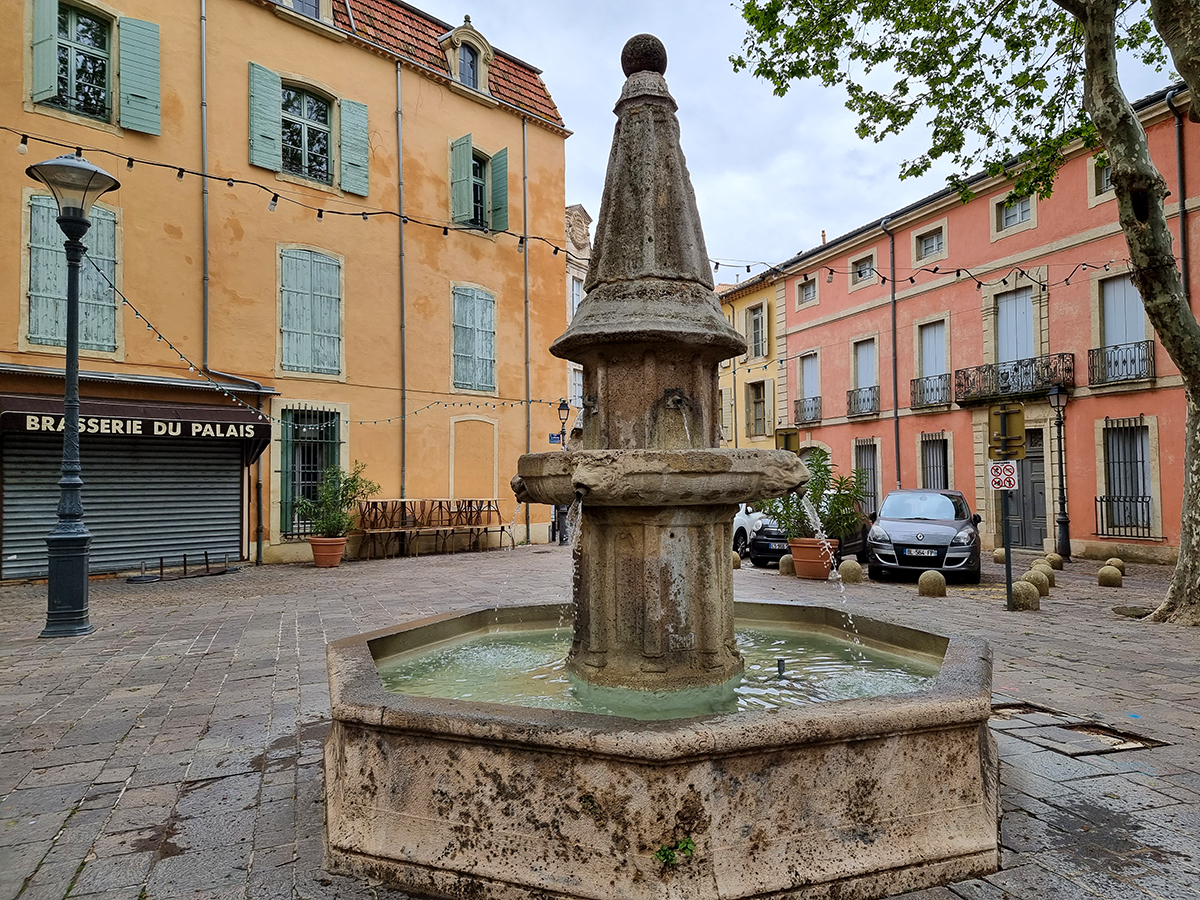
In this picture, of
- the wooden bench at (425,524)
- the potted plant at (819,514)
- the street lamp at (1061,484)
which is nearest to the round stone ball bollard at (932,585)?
the potted plant at (819,514)

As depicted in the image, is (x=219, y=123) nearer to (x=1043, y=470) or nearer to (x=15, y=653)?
(x=15, y=653)

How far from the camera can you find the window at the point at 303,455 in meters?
14.9

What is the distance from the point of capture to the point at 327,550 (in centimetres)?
1420

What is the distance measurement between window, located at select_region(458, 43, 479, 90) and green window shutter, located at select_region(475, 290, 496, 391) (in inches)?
204

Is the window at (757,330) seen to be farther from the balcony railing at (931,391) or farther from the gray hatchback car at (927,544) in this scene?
the gray hatchback car at (927,544)

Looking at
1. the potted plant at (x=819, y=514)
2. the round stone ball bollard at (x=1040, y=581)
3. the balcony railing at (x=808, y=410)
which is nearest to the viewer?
the round stone ball bollard at (x=1040, y=581)

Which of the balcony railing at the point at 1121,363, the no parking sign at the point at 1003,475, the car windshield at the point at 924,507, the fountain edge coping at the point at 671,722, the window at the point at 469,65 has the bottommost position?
the fountain edge coping at the point at 671,722

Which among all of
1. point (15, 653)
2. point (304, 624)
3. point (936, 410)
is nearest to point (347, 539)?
point (304, 624)

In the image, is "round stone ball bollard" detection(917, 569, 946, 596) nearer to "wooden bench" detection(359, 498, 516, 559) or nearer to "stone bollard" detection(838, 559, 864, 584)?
"stone bollard" detection(838, 559, 864, 584)

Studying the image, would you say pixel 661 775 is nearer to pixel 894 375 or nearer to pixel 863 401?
pixel 894 375

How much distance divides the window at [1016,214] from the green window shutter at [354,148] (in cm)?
1482

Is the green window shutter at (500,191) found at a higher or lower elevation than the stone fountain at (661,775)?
higher

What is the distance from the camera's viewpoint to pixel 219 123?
14266 millimetres

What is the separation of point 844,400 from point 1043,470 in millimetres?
7101
